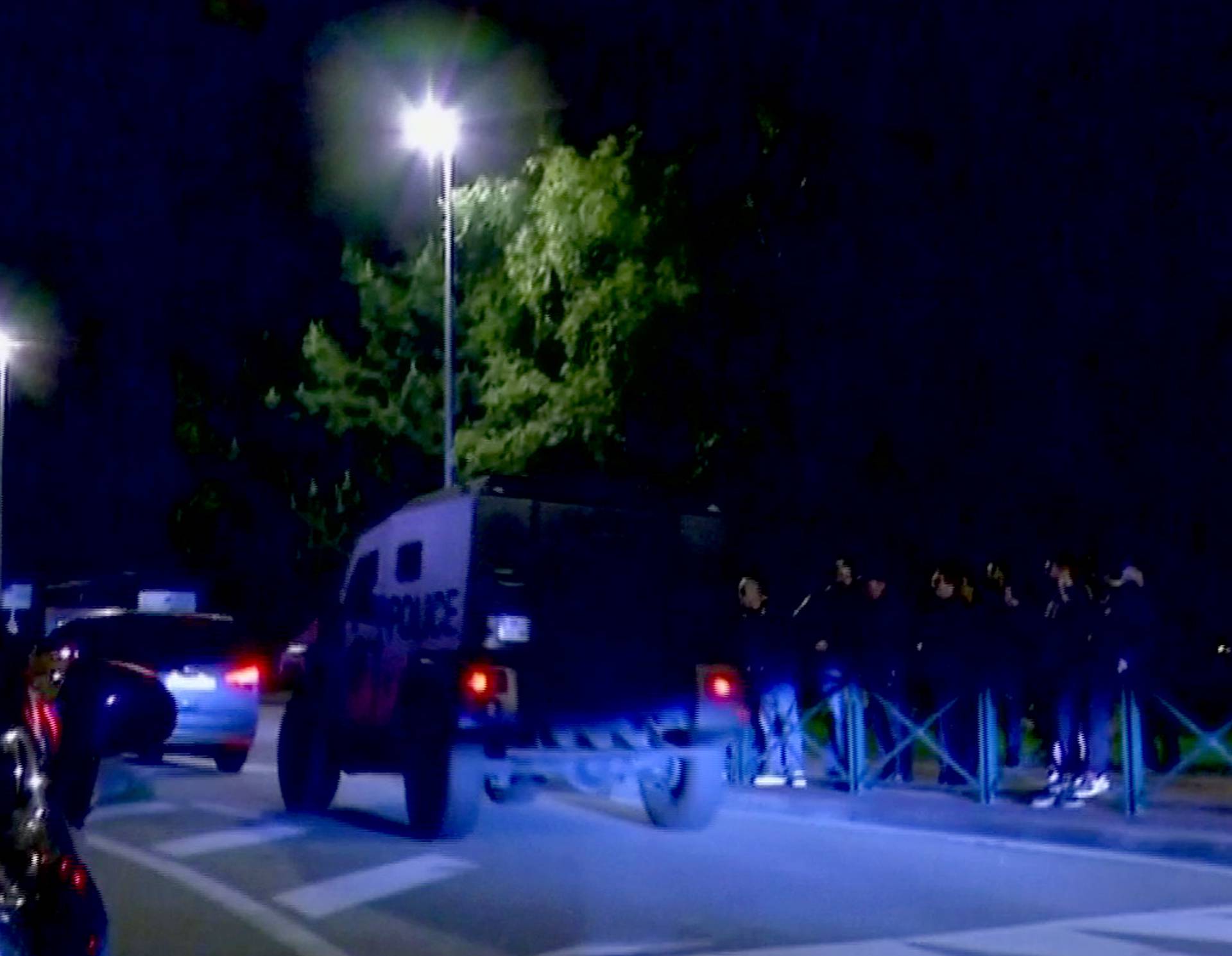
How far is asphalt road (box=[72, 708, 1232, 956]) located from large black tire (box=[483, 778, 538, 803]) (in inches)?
9.0

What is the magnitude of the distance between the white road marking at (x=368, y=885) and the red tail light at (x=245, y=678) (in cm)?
739

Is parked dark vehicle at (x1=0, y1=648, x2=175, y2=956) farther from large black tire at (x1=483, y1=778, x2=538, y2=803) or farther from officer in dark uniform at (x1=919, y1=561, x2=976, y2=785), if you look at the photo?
officer in dark uniform at (x1=919, y1=561, x2=976, y2=785)

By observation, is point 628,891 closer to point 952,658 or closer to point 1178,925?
point 1178,925

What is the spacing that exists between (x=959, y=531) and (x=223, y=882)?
12.1 m

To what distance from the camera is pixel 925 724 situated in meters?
17.9

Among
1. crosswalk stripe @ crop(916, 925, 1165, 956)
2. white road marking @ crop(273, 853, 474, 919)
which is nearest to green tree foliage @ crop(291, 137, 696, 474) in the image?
white road marking @ crop(273, 853, 474, 919)

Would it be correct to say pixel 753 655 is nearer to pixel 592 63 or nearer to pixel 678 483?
pixel 678 483

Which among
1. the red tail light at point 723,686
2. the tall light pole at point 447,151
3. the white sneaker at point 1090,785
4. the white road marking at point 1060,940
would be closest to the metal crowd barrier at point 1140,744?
the white sneaker at point 1090,785

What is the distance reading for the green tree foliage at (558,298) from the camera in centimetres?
2553

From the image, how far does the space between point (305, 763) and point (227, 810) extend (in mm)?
762

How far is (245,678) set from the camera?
→ 72.0 feet

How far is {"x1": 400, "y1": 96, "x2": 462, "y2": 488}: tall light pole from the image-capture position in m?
25.8

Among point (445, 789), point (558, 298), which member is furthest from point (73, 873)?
point (558, 298)

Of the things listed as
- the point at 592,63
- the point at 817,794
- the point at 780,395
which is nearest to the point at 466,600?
the point at 817,794
